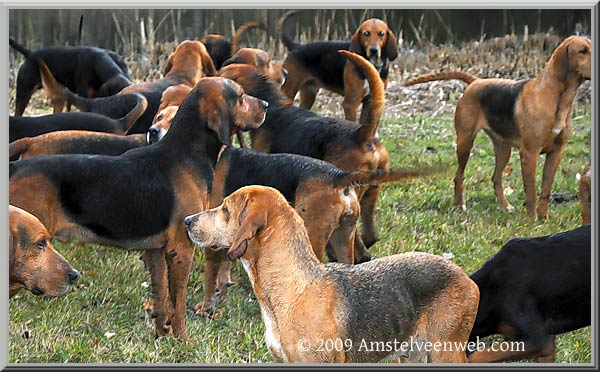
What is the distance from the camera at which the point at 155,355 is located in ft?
20.0

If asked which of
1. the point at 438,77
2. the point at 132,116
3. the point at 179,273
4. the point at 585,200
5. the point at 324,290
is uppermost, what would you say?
the point at 438,77

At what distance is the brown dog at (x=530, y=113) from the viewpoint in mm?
8906

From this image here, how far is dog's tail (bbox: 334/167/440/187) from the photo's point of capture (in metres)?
5.23

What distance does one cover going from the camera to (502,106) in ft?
30.7

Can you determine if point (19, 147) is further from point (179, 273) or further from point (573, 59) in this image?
point (573, 59)

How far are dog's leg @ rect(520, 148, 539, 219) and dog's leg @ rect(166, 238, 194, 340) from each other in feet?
12.8

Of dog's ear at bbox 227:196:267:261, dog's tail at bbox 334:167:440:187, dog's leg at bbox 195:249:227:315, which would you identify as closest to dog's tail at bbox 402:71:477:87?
dog's tail at bbox 334:167:440:187

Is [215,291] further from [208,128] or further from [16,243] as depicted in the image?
[16,243]

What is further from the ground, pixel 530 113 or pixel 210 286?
pixel 530 113

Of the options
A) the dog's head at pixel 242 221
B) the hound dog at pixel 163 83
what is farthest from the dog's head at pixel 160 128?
the dog's head at pixel 242 221

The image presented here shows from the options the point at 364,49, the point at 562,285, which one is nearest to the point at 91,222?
the point at 562,285

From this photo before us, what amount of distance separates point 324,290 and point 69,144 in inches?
121

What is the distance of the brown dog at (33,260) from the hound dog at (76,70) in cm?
585

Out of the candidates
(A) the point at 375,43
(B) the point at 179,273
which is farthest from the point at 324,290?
(A) the point at 375,43
